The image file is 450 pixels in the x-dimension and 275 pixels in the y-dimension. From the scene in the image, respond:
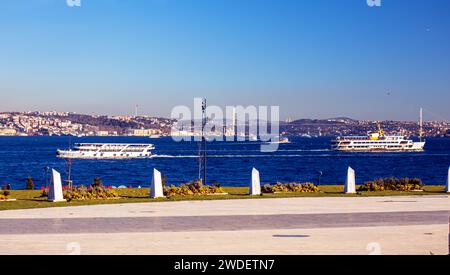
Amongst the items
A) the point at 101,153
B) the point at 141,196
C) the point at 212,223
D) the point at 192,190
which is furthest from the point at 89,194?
the point at 101,153

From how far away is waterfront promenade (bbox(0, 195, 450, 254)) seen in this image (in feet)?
42.1

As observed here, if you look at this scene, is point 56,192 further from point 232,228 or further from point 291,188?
point 291,188

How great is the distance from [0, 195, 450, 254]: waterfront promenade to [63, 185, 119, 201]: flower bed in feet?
9.86

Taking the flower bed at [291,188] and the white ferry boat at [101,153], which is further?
the white ferry boat at [101,153]

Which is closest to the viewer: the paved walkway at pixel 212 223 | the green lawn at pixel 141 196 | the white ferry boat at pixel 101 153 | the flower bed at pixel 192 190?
the paved walkway at pixel 212 223

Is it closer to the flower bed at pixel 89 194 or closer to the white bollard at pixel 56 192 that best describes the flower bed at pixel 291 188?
the flower bed at pixel 89 194

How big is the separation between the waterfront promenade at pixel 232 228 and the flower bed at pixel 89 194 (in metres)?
3.01

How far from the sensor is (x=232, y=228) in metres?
16.0

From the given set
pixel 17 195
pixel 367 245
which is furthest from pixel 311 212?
pixel 17 195

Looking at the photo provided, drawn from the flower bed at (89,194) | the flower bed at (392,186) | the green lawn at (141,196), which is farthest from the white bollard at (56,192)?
the flower bed at (392,186)

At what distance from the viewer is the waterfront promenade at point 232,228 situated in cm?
1284

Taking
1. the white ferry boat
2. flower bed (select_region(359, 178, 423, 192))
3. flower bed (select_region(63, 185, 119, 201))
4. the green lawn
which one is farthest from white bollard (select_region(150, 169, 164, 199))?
the white ferry boat
